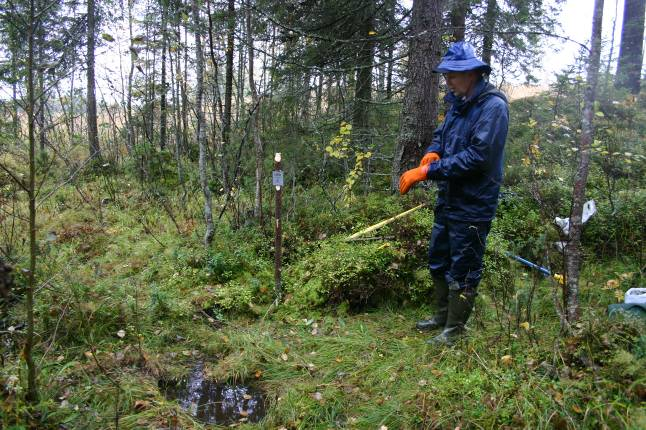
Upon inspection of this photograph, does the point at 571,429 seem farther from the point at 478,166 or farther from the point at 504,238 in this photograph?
the point at 504,238

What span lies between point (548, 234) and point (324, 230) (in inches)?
113

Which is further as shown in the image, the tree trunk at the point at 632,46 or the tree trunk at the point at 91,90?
the tree trunk at the point at 632,46

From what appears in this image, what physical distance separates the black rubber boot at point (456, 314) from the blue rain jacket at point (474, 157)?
64 cm

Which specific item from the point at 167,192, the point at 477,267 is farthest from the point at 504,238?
the point at 167,192

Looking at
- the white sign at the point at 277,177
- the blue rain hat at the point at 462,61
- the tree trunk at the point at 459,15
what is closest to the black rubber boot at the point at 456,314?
the blue rain hat at the point at 462,61

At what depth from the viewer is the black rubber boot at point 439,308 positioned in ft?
12.8

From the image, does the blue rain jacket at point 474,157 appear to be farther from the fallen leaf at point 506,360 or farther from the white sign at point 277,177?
the white sign at point 277,177

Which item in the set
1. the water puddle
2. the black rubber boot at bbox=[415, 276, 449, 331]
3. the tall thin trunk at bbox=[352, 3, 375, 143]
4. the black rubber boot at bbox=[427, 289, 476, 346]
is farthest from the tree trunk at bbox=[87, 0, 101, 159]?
the black rubber boot at bbox=[427, 289, 476, 346]

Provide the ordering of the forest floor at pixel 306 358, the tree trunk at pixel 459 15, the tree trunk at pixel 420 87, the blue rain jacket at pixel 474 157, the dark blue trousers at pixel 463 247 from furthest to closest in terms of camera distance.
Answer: the tree trunk at pixel 459 15, the tree trunk at pixel 420 87, the dark blue trousers at pixel 463 247, the blue rain jacket at pixel 474 157, the forest floor at pixel 306 358

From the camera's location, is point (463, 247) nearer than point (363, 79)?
Yes

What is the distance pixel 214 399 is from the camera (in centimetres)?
335

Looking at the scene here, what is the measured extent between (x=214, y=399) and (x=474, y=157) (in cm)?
276

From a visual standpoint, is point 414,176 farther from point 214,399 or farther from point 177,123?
point 177,123

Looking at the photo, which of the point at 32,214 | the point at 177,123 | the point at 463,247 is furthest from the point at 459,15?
the point at 32,214
